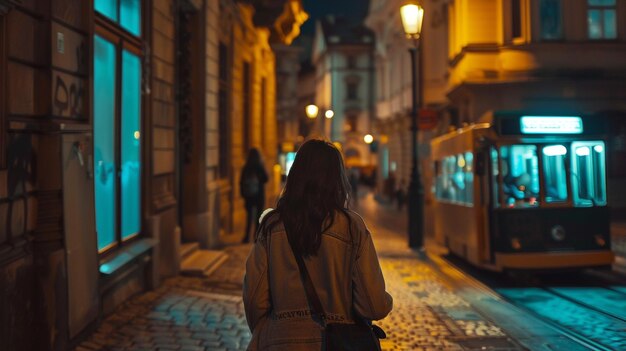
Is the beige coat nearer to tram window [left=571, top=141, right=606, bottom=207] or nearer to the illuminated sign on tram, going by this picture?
the illuminated sign on tram

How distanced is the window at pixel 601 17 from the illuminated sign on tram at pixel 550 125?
1286 centimetres

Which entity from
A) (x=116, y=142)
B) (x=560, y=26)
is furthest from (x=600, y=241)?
(x=560, y=26)

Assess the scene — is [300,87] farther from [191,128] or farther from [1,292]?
[1,292]

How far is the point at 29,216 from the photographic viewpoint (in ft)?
18.3

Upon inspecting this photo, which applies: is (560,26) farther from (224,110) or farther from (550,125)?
(550,125)

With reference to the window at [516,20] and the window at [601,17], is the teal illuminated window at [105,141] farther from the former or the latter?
the window at [601,17]

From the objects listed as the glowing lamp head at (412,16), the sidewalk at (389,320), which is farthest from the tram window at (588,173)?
the glowing lamp head at (412,16)

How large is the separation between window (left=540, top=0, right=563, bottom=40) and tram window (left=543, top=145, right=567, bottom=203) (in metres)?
12.5

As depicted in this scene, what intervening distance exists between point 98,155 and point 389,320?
3745 millimetres

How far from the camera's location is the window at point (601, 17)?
72.5 feet

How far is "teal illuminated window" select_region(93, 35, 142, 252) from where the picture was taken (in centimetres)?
754

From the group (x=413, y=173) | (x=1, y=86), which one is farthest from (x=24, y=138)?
(x=413, y=173)

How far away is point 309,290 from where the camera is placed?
9.86 ft

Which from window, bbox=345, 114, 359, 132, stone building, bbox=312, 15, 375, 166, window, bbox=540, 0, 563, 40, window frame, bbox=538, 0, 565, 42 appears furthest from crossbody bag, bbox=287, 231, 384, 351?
window, bbox=345, 114, 359, 132
